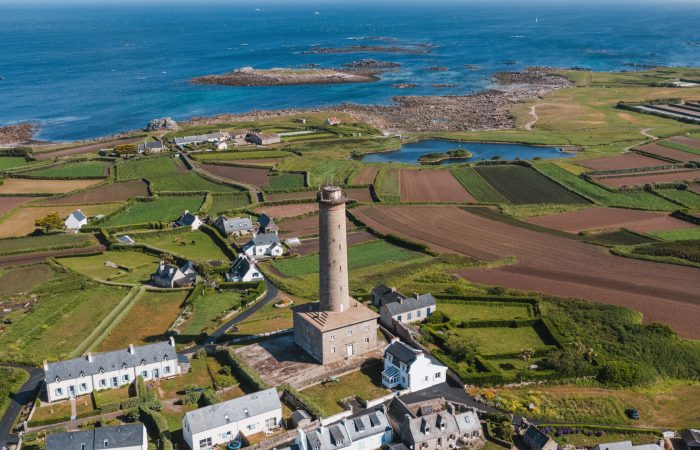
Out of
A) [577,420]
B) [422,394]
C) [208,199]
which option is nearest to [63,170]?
[208,199]

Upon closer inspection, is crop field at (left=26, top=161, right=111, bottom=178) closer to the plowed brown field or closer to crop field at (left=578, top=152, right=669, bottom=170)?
the plowed brown field

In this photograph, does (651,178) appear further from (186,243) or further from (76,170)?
(76,170)

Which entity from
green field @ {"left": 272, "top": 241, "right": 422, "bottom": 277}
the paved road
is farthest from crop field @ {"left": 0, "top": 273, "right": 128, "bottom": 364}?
green field @ {"left": 272, "top": 241, "right": 422, "bottom": 277}

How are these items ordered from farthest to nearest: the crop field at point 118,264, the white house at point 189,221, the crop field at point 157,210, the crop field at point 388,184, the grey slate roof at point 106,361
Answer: the crop field at point 388,184, the crop field at point 157,210, the white house at point 189,221, the crop field at point 118,264, the grey slate roof at point 106,361

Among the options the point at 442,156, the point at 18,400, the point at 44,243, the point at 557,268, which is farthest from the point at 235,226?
the point at 442,156

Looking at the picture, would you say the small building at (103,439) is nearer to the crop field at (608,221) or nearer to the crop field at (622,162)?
the crop field at (608,221)

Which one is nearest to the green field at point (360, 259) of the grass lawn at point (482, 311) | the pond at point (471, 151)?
the grass lawn at point (482, 311)
